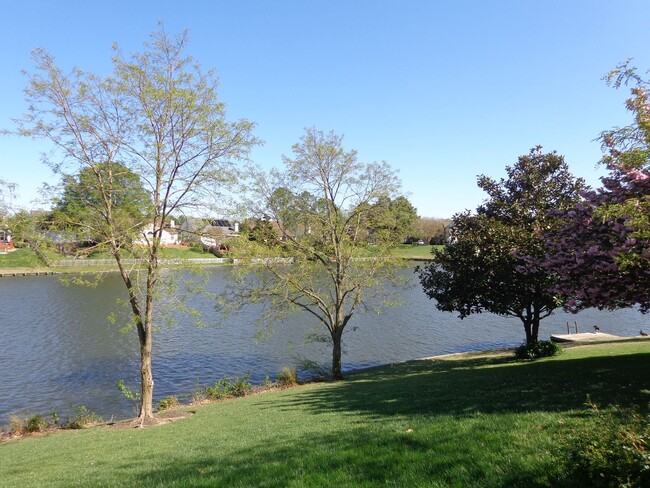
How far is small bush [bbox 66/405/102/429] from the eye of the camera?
16422 mm

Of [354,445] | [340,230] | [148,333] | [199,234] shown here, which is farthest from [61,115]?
[354,445]

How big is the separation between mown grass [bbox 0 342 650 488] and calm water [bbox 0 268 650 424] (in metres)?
8.75

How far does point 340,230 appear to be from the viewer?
69.1 feet

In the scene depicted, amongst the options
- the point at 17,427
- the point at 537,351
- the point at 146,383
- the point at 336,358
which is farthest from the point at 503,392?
the point at 17,427

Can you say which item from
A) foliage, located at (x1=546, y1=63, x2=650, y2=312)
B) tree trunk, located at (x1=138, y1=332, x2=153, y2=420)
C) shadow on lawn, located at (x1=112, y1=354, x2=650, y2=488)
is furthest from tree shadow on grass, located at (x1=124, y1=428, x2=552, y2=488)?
tree trunk, located at (x1=138, y1=332, x2=153, y2=420)

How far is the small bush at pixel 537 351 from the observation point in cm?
1975

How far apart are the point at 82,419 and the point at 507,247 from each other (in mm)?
18283

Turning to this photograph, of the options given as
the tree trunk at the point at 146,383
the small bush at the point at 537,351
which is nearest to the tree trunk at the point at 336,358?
the small bush at the point at 537,351

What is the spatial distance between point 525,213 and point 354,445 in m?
16.8

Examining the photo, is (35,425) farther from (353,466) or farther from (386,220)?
(386,220)

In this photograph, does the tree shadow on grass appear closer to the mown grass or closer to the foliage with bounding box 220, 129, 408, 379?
the mown grass

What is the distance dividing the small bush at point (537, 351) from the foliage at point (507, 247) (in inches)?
46.0

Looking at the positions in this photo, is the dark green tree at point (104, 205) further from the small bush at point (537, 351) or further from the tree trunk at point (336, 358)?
the small bush at point (537, 351)

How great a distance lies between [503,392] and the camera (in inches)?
421
